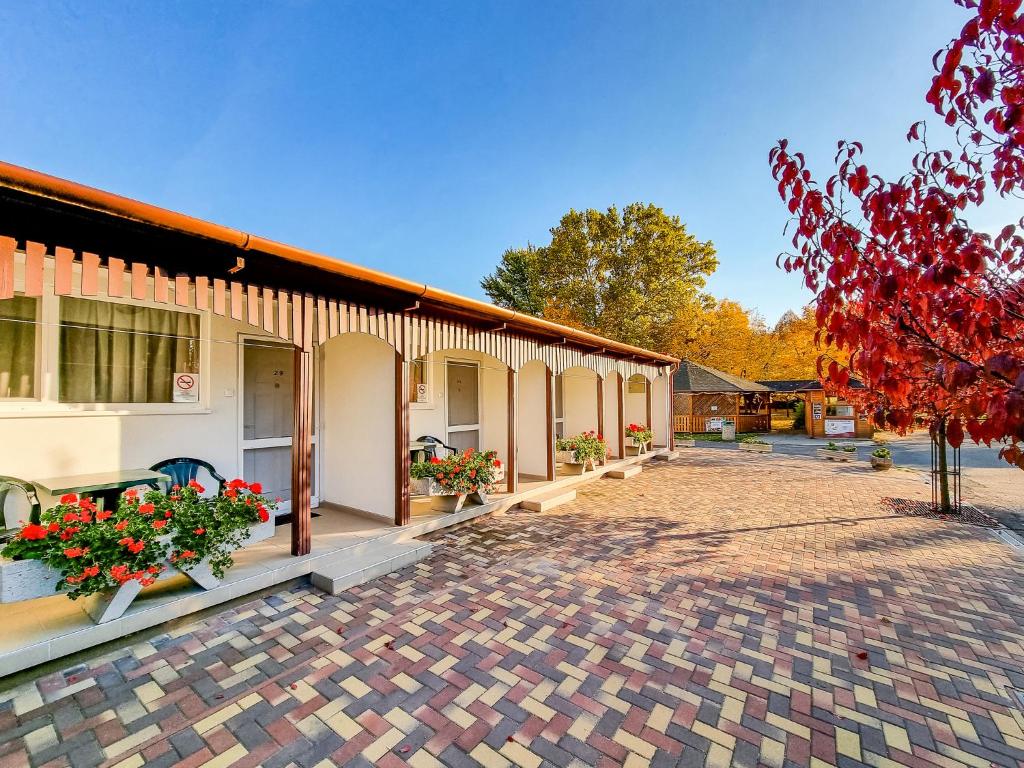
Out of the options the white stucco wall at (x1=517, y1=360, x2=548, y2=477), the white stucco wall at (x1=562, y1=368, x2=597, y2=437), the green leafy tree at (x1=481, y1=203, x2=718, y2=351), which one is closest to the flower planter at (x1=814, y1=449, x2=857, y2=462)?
the white stucco wall at (x1=562, y1=368, x2=597, y2=437)

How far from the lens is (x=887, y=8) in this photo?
2863mm

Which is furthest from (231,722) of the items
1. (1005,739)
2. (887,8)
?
(887,8)

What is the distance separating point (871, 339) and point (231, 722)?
143 inches

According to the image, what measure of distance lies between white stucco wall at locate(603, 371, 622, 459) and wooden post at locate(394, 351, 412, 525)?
7380mm

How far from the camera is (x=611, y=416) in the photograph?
12.4 m

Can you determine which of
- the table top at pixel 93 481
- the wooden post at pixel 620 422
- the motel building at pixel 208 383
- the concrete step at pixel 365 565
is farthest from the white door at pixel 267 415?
the wooden post at pixel 620 422

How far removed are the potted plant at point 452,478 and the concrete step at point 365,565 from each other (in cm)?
108

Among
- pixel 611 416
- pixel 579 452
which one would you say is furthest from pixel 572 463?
pixel 611 416

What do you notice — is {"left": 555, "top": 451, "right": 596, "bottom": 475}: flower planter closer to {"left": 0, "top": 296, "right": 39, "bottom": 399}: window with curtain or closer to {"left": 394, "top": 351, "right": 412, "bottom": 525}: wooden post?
{"left": 394, "top": 351, "right": 412, "bottom": 525}: wooden post

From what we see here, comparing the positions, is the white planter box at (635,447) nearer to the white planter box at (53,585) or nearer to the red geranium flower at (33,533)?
the white planter box at (53,585)

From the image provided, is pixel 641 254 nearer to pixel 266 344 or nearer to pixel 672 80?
pixel 672 80

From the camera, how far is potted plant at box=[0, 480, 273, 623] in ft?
9.23

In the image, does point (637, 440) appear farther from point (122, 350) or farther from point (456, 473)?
point (122, 350)

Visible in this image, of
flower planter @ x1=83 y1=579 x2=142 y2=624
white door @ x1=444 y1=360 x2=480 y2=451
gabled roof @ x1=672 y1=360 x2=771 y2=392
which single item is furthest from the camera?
gabled roof @ x1=672 y1=360 x2=771 y2=392
